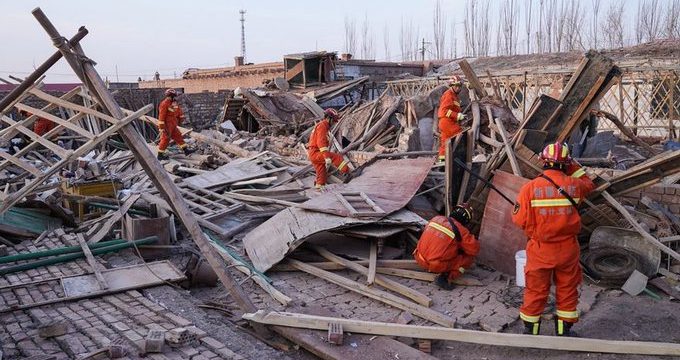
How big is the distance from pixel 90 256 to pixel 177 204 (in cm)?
245

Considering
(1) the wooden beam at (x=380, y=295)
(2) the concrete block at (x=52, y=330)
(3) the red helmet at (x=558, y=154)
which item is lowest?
(1) the wooden beam at (x=380, y=295)

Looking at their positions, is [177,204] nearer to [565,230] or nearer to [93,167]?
[565,230]

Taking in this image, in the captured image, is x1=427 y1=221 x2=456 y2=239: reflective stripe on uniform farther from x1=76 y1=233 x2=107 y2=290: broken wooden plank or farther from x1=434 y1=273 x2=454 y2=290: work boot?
x1=76 y1=233 x2=107 y2=290: broken wooden plank

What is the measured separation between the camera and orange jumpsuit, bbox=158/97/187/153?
541 inches

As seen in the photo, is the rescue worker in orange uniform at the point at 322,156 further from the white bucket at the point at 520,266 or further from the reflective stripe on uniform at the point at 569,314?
the reflective stripe on uniform at the point at 569,314

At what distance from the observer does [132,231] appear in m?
7.84

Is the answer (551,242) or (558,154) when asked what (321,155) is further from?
(551,242)

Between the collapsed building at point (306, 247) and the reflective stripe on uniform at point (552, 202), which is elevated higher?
the reflective stripe on uniform at point (552, 202)

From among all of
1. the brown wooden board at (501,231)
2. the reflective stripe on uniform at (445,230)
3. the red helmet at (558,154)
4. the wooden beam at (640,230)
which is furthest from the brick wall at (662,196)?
the reflective stripe on uniform at (445,230)

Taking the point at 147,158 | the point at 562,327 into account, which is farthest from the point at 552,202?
the point at 147,158

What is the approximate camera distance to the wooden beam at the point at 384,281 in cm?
605

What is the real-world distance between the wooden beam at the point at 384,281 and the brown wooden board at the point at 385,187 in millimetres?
577

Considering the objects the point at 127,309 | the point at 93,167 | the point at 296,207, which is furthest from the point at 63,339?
the point at 93,167

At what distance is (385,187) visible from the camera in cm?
852
